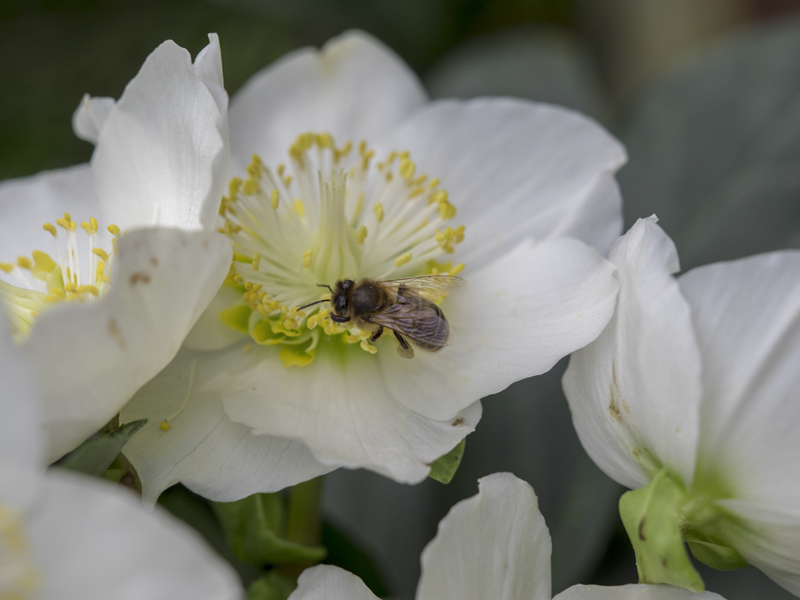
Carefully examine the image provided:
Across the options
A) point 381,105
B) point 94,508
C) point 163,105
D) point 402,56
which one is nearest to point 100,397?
point 94,508

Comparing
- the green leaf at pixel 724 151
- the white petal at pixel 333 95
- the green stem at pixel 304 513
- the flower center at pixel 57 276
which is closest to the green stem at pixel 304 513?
the green stem at pixel 304 513

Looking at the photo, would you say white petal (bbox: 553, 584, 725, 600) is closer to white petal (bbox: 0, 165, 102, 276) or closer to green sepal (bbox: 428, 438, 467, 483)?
green sepal (bbox: 428, 438, 467, 483)

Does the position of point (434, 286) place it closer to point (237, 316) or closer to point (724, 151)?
point (237, 316)

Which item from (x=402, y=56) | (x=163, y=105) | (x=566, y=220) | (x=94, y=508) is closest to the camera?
(x=94, y=508)

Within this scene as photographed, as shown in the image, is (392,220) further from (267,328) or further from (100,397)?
(100,397)

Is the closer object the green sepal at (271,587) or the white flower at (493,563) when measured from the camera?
the white flower at (493,563)

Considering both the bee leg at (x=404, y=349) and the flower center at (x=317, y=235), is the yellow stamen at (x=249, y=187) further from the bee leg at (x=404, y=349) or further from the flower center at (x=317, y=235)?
the bee leg at (x=404, y=349)

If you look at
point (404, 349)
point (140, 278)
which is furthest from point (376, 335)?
point (140, 278)
